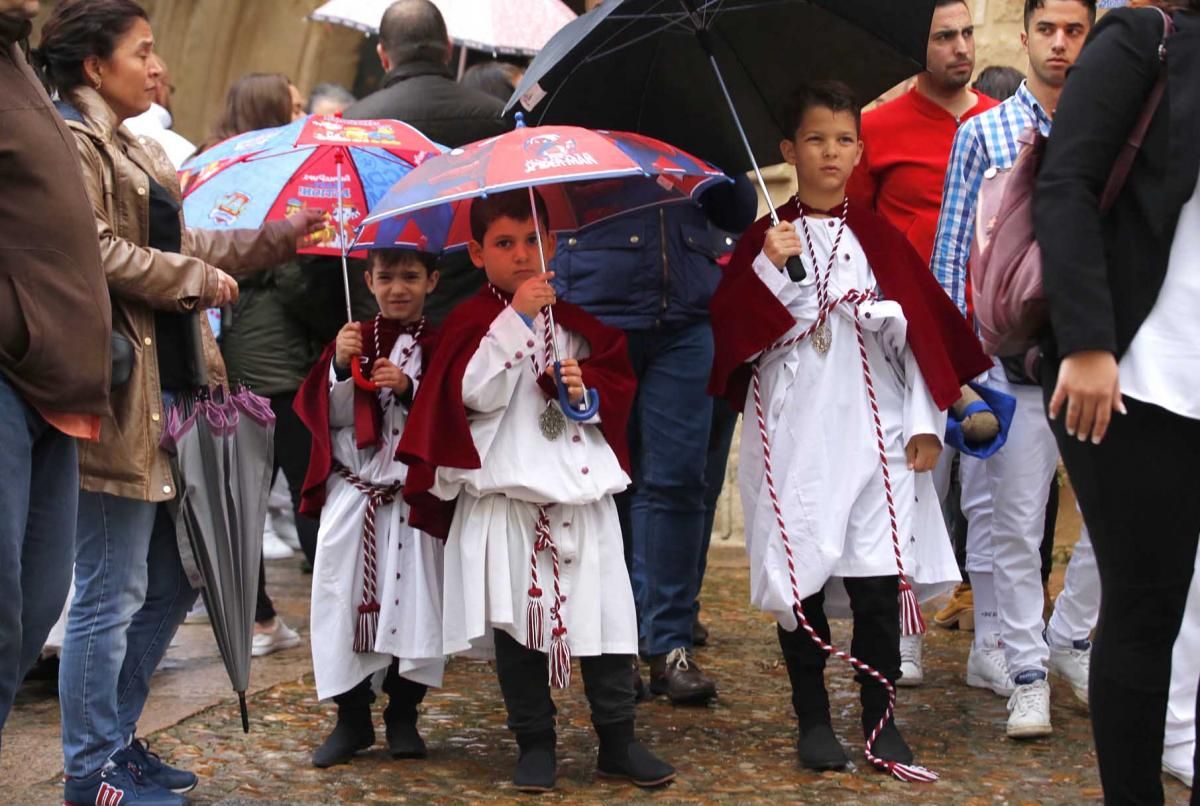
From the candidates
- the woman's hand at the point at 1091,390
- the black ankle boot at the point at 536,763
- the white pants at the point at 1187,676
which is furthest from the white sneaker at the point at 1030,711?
the woman's hand at the point at 1091,390

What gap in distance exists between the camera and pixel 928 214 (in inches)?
224

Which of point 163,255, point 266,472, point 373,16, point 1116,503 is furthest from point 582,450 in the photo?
point 373,16

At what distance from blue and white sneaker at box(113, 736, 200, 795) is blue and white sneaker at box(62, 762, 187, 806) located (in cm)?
8

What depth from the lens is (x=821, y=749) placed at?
4652 mm

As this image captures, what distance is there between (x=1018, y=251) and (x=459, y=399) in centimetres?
160

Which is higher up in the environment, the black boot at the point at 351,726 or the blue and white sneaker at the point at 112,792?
the black boot at the point at 351,726

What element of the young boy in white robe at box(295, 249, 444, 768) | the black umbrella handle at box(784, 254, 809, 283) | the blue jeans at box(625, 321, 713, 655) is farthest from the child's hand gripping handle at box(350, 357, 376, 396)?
the black umbrella handle at box(784, 254, 809, 283)

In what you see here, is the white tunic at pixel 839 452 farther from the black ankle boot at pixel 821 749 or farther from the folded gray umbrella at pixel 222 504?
the folded gray umbrella at pixel 222 504

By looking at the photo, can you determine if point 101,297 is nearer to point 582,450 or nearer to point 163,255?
point 163,255

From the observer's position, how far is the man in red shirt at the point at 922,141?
18.7 ft

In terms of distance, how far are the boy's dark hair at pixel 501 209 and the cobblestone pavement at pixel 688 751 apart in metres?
1.43

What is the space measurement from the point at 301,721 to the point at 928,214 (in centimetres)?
249

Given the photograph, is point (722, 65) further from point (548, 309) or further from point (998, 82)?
point (998, 82)

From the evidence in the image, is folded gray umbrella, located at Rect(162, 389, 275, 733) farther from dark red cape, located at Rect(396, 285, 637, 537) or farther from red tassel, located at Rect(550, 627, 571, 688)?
red tassel, located at Rect(550, 627, 571, 688)
